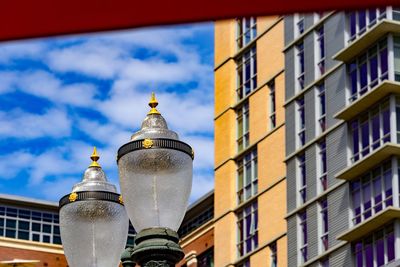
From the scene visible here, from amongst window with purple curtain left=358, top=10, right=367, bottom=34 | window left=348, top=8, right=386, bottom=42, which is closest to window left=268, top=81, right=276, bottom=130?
window left=348, top=8, right=386, bottom=42

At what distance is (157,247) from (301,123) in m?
54.2

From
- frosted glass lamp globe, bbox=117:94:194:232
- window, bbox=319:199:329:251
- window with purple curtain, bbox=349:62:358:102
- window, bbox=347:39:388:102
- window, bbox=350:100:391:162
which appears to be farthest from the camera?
window with purple curtain, bbox=349:62:358:102

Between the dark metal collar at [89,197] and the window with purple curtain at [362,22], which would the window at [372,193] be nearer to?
the window with purple curtain at [362,22]

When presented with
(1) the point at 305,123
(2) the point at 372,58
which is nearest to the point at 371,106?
(2) the point at 372,58

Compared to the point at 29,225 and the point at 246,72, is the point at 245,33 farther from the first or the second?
the point at 29,225

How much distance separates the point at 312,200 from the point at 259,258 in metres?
5.29

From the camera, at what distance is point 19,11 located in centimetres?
295

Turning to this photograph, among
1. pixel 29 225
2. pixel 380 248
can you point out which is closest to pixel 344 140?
pixel 380 248

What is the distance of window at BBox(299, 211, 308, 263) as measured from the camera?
61281mm

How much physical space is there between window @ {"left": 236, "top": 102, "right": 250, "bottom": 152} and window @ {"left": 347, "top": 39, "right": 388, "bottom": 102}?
990cm

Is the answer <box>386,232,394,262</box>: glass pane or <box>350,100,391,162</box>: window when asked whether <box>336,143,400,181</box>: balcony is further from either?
<box>386,232,394,262</box>: glass pane

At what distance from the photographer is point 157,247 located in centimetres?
1088

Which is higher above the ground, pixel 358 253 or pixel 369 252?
pixel 358 253

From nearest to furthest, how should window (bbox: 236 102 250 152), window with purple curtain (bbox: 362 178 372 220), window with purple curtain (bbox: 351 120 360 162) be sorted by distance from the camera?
window with purple curtain (bbox: 362 178 372 220) → window with purple curtain (bbox: 351 120 360 162) → window (bbox: 236 102 250 152)
